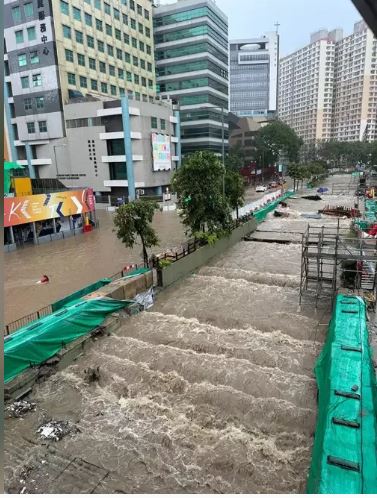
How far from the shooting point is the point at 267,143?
82.1 meters

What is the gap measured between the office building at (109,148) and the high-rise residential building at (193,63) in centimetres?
1722

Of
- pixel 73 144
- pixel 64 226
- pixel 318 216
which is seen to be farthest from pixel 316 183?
pixel 64 226

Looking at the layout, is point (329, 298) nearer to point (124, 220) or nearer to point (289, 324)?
point (289, 324)

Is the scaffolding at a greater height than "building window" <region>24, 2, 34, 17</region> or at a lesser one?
lesser

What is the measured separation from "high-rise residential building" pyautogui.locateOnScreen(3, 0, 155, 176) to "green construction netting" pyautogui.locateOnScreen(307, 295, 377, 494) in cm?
4671

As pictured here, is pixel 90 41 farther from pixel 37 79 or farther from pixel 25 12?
pixel 37 79

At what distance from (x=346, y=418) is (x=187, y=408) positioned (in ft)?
13.0

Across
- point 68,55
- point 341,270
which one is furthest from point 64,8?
point 341,270

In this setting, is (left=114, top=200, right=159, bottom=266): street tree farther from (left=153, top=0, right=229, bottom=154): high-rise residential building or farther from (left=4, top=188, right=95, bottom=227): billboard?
(left=153, top=0, right=229, bottom=154): high-rise residential building

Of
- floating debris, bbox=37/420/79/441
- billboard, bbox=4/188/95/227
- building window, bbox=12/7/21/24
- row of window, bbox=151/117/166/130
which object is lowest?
floating debris, bbox=37/420/79/441

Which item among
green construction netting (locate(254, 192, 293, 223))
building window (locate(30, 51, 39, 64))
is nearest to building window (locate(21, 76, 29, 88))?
building window (locate(30, 51, 39, 64))

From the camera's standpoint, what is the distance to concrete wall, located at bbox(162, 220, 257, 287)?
59.2 ft

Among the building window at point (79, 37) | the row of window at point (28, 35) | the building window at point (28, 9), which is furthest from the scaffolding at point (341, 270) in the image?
the building window at point (28, 9)

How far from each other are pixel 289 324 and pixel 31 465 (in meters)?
9.40
